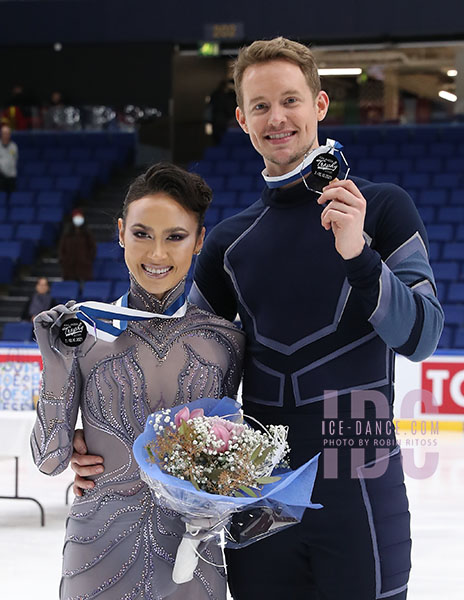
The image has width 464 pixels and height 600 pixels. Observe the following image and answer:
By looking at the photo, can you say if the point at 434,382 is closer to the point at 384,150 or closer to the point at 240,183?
the point at 240,183

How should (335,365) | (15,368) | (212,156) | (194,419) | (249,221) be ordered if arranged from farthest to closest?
(212,156), (15,368), (249,221), (335,365), (194,419)

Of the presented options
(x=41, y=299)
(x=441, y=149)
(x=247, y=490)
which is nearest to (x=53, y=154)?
(x=41, y=299)

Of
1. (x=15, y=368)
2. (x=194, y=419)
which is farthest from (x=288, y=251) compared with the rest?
(x=15, y=368)

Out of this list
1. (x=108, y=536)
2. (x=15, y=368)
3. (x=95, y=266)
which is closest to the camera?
(x=108, y=536)

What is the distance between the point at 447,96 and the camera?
15820 millimetres

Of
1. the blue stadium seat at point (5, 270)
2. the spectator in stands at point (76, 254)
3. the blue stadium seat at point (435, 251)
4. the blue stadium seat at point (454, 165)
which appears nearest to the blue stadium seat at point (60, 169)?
the blue stadium seat at point (5, 270)

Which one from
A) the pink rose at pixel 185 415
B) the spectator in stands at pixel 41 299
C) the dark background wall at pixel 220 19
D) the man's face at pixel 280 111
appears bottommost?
the spectator in stands at pixel 41 299

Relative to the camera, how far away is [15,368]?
25.0 ft

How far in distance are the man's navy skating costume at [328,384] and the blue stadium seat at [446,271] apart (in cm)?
908

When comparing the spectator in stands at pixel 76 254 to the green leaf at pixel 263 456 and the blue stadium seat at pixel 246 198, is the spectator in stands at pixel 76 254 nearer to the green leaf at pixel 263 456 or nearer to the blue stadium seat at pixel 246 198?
the blue stadium seat at pixel 246 198

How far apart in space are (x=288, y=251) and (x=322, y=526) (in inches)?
24.9

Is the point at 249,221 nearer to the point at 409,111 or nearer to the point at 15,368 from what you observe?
the point at 15,368

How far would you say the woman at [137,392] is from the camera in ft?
6.62

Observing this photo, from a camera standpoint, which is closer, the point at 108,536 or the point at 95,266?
the point at 108,536
